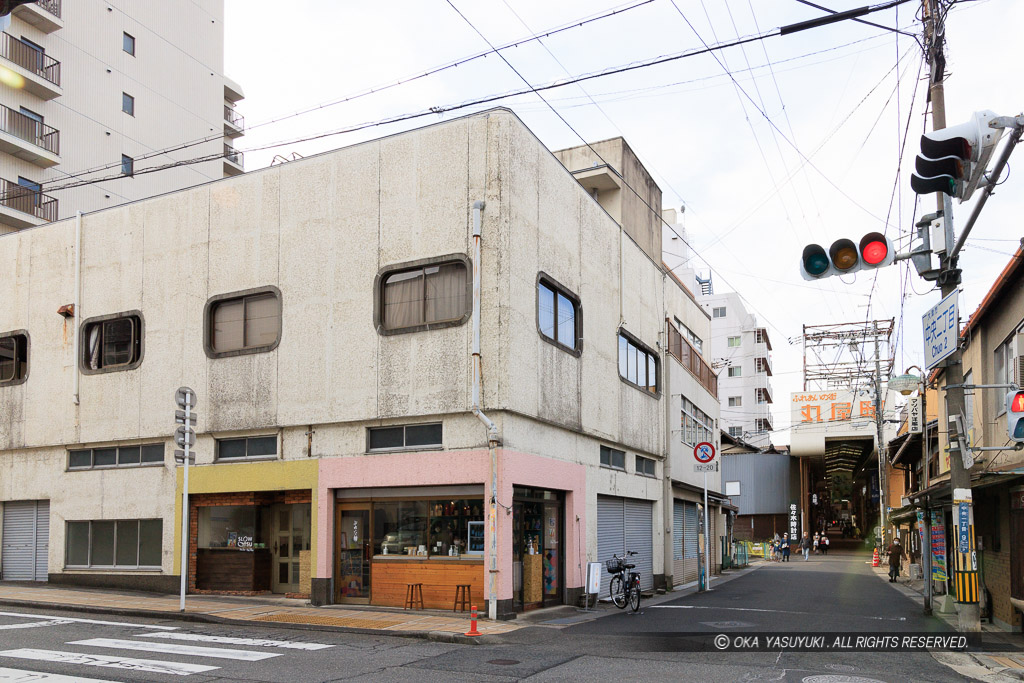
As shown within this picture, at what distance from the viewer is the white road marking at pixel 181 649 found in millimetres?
11930

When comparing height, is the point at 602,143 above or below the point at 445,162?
above

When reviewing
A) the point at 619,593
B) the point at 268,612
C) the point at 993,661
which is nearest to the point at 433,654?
the point at 268,612

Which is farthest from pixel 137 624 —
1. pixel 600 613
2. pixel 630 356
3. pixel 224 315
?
pixel 630 356

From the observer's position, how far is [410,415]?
17.6 meters

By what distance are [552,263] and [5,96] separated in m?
30.6

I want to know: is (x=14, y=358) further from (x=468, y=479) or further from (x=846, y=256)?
(x=846, y=256)

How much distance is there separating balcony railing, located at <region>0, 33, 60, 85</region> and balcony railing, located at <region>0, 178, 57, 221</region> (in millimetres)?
5118

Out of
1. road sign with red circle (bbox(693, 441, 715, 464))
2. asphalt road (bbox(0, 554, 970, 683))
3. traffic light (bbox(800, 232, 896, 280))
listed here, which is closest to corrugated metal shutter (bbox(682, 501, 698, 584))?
road sign with red circle (bbox(693, 441, 715, 464))

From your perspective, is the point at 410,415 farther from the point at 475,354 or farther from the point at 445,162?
the point at 445,162

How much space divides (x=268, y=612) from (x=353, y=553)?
7.03ft

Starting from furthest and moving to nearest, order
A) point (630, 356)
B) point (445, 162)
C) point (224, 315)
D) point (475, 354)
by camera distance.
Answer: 1. point (630, 356)
2. point (224, 315)
3. point (445, 162)
4. point (475, 354)

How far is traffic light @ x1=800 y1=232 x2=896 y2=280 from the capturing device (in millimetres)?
10117

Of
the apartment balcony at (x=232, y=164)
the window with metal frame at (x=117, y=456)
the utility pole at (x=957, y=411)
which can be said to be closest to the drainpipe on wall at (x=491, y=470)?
the utility pole at (x=957, y=411)

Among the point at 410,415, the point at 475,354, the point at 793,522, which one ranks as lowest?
the point at 793,522
